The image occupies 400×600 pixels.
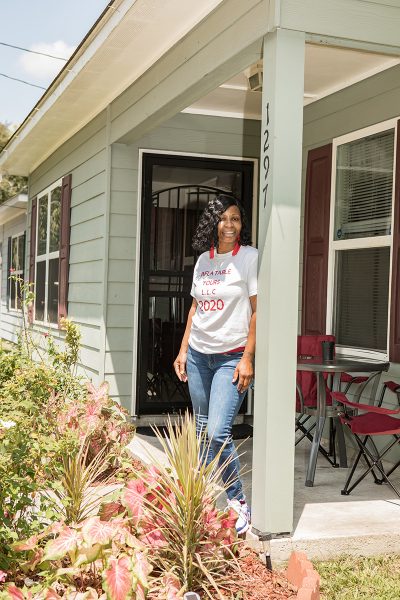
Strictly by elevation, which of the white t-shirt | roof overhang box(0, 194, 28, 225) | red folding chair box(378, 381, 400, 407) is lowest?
red folding chair box(378, 381, 400, 407)

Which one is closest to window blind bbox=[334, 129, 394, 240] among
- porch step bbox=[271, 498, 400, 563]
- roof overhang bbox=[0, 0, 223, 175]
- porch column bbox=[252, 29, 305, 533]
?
roof overhang bbox=[0, 0, 223, 175]

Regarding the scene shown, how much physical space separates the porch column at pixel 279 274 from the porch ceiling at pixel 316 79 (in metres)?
1.21

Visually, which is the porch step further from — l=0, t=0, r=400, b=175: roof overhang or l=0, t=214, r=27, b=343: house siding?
l=0, t=214, r=27, b=343: house siding

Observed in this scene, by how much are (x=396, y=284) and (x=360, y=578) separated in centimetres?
226

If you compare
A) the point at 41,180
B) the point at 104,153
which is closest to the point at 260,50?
the point at 104,153

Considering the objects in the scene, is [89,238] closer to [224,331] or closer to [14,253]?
[224,331]

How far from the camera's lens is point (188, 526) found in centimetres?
305

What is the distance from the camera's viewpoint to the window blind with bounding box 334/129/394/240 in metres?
5.34

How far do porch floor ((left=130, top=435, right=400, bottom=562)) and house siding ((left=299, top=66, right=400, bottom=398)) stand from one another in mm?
954

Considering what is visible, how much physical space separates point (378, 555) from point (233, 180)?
417 centimetres

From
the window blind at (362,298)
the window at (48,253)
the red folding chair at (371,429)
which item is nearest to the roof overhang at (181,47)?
the window blind at (362,298)

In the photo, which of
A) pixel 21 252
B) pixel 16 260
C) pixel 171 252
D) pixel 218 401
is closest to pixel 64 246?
pixel 171 252

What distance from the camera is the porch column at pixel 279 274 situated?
351 cm

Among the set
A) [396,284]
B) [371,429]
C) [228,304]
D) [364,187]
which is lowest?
[371,429]
